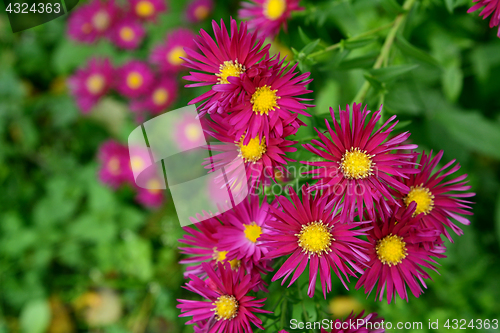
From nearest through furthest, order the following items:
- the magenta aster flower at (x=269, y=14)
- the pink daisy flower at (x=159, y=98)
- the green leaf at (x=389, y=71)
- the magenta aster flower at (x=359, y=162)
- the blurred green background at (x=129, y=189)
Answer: the magenta aster flower at (x=359, y=162) → the green leaf at (x=389, y=71) → the magenta aster flower at (x=269, y=14) → the blurred green background at (x=129, y=189) → the pink daisy flower at (x=159, y=98)

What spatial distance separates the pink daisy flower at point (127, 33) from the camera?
1.75 metres

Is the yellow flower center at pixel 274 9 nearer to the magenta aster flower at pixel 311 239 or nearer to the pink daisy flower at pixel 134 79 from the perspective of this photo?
the magenta aster flower at pixel 311 239

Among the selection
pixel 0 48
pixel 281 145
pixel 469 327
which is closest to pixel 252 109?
pixel 281 145

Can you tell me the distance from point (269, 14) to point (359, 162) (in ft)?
2.02

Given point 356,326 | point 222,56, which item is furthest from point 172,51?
point 356,326

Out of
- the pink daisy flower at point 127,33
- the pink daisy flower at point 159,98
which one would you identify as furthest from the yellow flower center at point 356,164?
the pink daisy flower at point 127,33

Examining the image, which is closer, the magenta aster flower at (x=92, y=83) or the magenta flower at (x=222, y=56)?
the magenta flower at (x=222, y=56)

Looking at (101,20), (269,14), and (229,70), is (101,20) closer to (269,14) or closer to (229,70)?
(269,14)

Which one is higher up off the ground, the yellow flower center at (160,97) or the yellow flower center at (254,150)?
the yellow flower center at (160,97)

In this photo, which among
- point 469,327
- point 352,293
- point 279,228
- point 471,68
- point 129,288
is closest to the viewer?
point 279,228

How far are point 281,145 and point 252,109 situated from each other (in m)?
0.09

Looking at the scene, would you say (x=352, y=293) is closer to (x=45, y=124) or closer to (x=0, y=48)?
(x=45, y=124)

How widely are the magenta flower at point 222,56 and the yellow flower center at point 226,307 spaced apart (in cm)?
37

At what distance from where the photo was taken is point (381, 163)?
754mm
